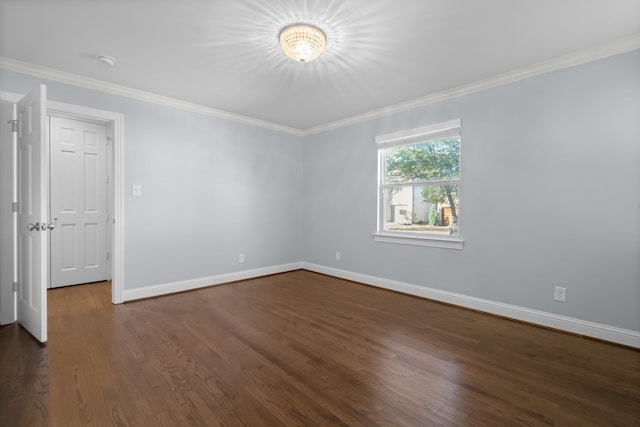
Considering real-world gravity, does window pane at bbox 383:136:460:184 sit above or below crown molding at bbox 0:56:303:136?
below

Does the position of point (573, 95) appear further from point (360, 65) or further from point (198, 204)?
point (198, 204)

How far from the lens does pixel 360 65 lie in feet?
9.37

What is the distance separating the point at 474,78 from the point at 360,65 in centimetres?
125

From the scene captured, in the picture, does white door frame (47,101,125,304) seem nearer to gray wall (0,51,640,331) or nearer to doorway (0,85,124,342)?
gray wall (0,51,640,331)

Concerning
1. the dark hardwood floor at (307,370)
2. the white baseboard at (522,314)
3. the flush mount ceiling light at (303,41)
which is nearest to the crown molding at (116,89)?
the flush mount ceiling light at (303,41)

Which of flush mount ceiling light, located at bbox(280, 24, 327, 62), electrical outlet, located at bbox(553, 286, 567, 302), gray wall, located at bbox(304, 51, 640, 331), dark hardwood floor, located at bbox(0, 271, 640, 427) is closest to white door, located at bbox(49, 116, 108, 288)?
dark hardwood floor, located at bbox(0, 271, 640, 427)

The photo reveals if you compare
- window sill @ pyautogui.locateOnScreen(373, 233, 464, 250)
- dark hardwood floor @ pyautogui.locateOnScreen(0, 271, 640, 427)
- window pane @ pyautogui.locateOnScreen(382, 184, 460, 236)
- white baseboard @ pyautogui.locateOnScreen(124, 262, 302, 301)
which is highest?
window pane @ pyautogui.locateOnScreen(382, 184, 460, 236)

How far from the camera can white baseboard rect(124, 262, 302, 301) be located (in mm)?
3550

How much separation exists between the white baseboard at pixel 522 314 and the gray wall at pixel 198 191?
1.81 meters

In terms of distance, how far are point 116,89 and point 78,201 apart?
6.46ft

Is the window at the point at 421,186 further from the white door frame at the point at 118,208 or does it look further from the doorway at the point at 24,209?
the doorway at the point at 24,209

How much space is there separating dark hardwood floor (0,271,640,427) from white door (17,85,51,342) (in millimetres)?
245

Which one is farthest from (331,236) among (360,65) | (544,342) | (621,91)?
(621,91)

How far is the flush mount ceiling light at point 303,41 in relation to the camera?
7.40 ft
